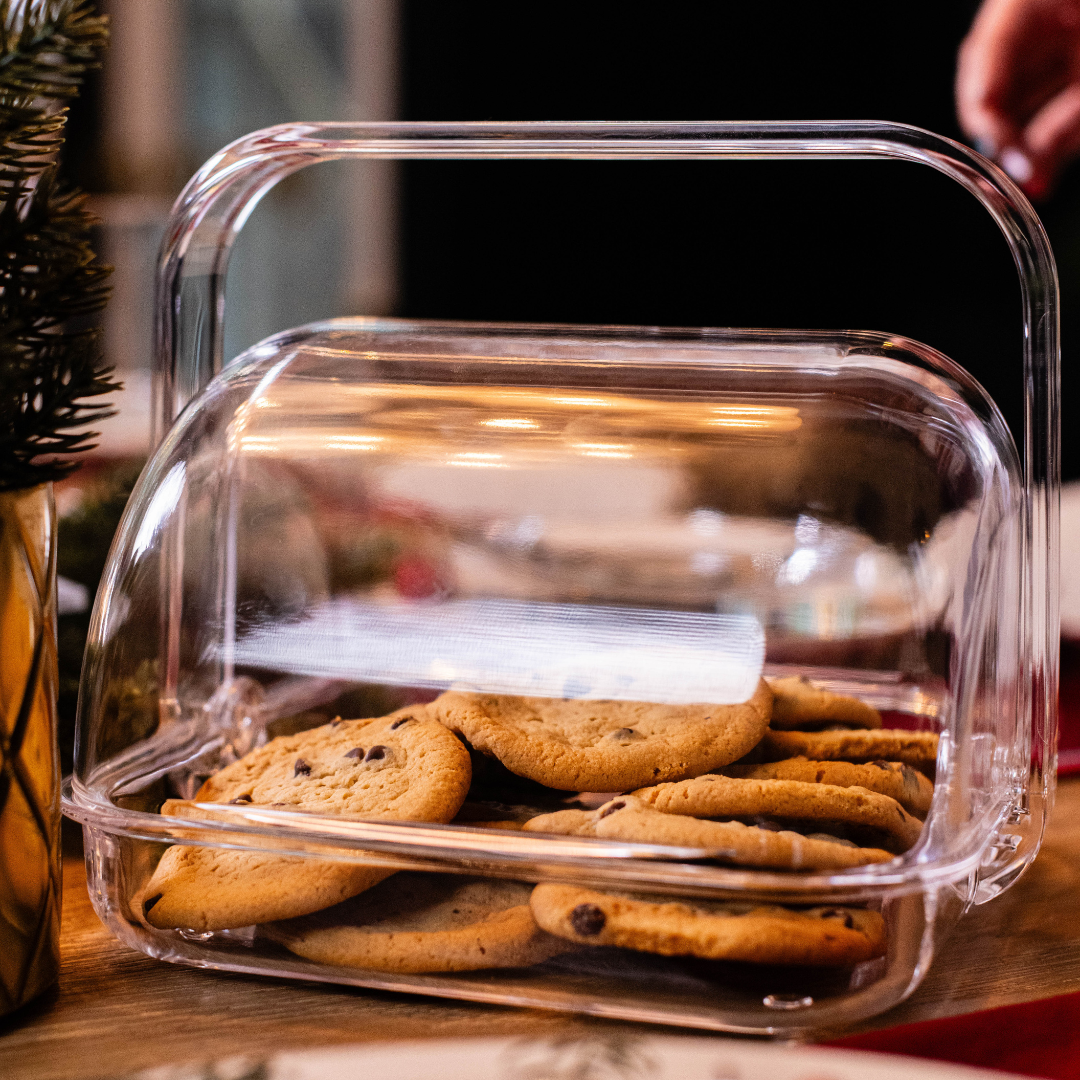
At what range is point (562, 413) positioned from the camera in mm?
583

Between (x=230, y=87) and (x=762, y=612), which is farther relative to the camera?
(x=230, y=87)

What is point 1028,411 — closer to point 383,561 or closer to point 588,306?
point 383,561

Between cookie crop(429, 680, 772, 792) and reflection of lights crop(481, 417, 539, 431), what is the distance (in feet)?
0.46

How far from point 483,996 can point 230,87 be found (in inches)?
120

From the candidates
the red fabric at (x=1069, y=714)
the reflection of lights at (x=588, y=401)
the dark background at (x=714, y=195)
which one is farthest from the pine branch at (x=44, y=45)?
the dark background at (x=714, y=195)

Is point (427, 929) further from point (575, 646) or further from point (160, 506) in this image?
point (160, 506)

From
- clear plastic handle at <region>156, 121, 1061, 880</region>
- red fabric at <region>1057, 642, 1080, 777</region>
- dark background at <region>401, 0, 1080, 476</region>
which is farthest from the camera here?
dark background at <region>401, 0, 1080, 476</region>

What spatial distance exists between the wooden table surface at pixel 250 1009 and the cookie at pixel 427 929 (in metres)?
0.02

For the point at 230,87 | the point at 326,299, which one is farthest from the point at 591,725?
the point at 230,87

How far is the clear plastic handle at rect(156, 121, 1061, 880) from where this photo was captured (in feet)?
1.67

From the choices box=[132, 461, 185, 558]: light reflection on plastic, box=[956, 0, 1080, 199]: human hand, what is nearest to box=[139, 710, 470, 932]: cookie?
box=[132, 461, 185, 558]: light reflection on plastic

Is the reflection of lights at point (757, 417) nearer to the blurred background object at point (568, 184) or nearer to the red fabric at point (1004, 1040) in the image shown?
the red fabric at point (1004, 1040)

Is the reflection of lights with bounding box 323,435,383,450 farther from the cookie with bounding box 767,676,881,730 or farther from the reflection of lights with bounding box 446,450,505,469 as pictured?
the cookie with bounding box 767,676,881,730

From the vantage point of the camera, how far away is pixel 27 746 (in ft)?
1.43
